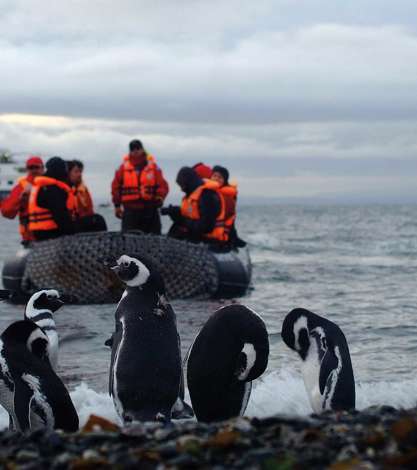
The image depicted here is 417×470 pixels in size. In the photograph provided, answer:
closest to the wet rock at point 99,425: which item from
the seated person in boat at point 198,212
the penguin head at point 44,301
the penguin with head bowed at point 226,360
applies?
the penguin with head bowed at point 226,360

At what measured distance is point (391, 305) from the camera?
14.2 meters

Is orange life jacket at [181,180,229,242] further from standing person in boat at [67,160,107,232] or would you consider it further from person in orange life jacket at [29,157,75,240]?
person in orange life jacket at [29,157,75,240]

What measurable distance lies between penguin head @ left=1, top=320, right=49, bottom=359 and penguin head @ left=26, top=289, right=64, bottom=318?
1.10m

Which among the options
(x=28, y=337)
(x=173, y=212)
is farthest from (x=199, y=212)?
(x=28, y=337)

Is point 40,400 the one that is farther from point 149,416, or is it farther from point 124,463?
point 124,463

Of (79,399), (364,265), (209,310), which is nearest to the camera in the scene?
(79,399)

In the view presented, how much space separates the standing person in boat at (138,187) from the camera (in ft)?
44.8

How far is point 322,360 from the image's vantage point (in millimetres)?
6230

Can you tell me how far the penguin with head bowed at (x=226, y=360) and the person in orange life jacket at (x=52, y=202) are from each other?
6.70 meters

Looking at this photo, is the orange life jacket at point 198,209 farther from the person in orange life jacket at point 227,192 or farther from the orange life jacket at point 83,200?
the orange life jacket at point 83,200

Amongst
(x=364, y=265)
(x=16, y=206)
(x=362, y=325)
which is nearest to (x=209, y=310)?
(x=362, y=325)

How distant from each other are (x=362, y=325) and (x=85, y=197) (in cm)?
443

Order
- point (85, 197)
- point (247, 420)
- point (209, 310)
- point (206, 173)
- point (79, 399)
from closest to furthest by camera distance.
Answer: point (247, 420) → point (79, 399) → point (209, 310) → point (85, 197) → point (206, 173)

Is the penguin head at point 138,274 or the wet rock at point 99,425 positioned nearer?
the wet rock at point 99,425
